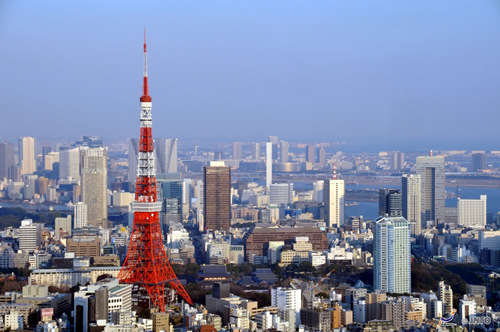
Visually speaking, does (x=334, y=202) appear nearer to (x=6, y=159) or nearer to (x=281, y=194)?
(x=281, y=194)

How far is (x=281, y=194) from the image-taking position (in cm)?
2455

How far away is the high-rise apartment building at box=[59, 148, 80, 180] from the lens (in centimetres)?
2372

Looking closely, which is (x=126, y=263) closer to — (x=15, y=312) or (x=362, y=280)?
(x=15, y=312)

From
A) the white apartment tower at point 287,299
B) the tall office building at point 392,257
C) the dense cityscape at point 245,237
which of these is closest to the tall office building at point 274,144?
the dense cityscape at point 245,237

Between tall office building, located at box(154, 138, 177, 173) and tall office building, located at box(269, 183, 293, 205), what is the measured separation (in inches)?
98.2

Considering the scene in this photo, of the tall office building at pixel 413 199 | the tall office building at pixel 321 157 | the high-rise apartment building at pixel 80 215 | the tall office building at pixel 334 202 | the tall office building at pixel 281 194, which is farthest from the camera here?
the tall office building at pixel 281 194

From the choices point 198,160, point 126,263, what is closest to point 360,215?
point 198,160

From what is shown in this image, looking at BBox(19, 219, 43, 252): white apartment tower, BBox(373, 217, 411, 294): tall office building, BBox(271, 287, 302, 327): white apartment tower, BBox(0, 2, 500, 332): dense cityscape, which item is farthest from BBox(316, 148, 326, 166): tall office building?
BBox(271, 287, 302, 327): white apartment tower

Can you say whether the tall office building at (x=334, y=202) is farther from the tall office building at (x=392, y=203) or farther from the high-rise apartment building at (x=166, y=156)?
the high-rise apartment building at (x=166, y=156)

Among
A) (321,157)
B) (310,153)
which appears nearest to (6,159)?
(310,153)

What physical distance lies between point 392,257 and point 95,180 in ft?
37.2

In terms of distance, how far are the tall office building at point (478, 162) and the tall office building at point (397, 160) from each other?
1441mm

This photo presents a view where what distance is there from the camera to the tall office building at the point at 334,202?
65.2 ft

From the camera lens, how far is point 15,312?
29.1 ft
